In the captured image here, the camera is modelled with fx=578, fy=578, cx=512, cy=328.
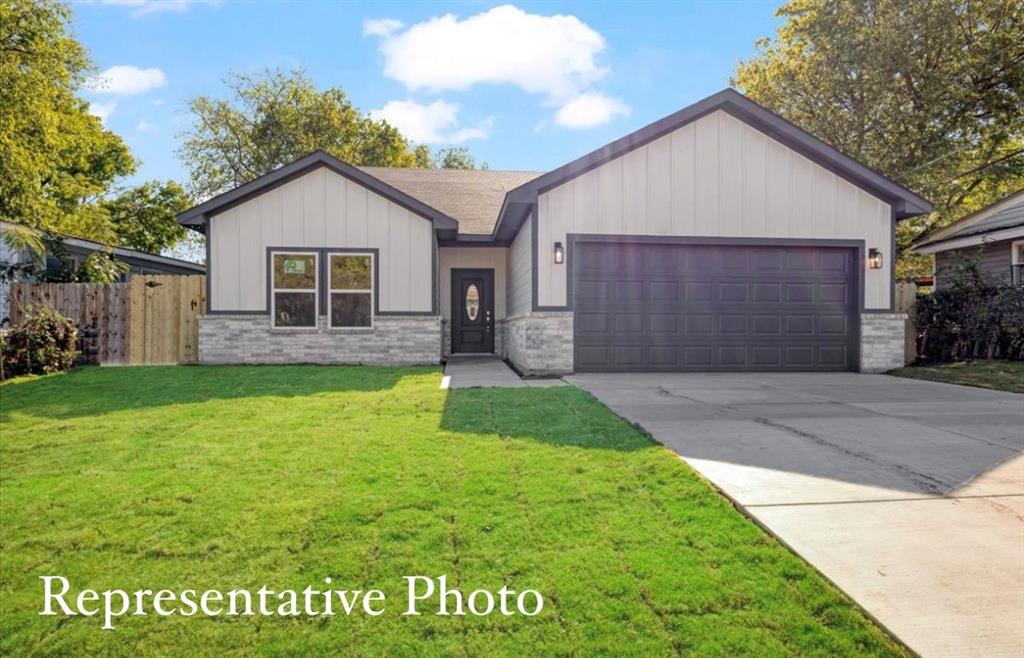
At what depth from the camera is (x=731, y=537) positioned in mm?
2996

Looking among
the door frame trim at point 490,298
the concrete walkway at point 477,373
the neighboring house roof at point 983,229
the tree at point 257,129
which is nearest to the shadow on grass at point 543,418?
the concrete walkway at point 477,373

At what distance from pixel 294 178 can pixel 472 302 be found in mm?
5220

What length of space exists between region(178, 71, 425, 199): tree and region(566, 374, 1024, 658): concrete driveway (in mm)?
28011

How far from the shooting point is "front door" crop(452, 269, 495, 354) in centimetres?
1477

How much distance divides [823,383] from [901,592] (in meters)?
7.42

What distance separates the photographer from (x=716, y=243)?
1059cm

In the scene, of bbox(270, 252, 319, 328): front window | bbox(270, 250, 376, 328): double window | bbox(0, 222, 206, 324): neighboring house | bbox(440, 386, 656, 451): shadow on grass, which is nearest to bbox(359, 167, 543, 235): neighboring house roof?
bbox(270, 250, 376, 328): double window

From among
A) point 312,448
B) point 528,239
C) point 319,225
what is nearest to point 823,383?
point 528,239

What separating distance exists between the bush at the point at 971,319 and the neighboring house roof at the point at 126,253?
762 inches

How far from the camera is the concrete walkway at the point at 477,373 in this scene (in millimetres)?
8778

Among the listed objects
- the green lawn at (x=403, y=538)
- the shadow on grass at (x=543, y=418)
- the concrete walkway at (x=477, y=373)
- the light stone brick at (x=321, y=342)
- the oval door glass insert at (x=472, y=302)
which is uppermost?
the oval door glass insert at (x=472, y=302)

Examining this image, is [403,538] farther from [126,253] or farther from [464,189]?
[126,253]

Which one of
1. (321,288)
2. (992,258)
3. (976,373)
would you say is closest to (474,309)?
(321,288)

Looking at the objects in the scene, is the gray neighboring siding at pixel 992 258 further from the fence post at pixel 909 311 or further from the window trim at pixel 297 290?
the window trim at pixel 297 290
